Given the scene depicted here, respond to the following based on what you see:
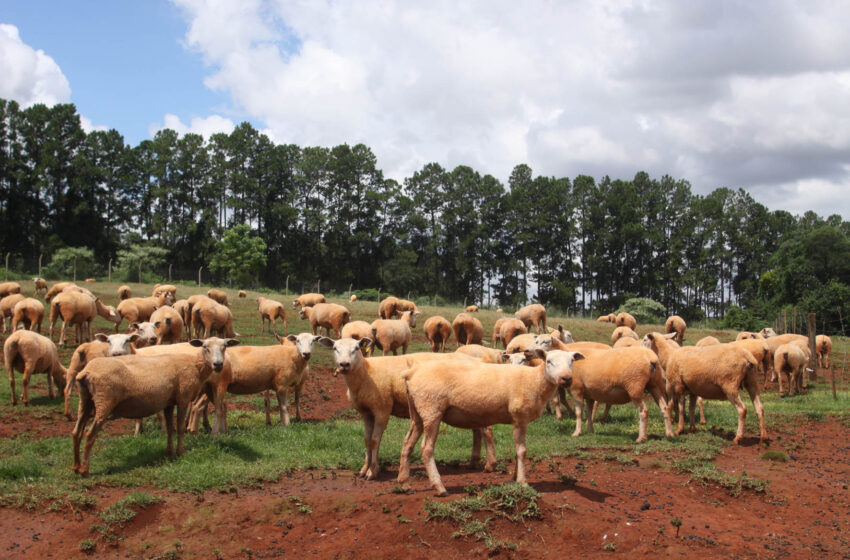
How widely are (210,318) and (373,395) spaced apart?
15.6 m

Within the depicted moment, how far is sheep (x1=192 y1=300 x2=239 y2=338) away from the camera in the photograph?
79.0 ft

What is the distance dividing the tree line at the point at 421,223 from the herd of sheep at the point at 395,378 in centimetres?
6276

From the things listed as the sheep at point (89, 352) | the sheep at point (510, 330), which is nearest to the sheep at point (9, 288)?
the sheep at point (89, 352)

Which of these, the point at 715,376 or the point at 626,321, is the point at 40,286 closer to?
the point at 626,321

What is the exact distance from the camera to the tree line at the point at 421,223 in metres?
81.6

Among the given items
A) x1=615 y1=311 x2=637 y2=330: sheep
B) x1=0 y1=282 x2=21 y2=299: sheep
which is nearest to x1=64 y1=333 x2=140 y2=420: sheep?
x1=0 y1=282 x2=21 y2=299: sheep

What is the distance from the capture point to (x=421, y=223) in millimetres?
90500

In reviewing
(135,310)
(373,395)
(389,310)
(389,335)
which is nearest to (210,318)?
(135,310)

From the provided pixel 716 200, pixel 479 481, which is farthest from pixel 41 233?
pixel 716 200

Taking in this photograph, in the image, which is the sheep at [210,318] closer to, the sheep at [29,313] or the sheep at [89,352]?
the sheep at [29,313]

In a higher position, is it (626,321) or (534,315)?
(534,315)

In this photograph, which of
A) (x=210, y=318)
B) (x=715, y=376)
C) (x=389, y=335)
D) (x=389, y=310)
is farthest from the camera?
(x=389, y=310)

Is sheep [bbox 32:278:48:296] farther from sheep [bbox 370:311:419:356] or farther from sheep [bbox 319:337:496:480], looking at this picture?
sheep [bbox 319:337:496:480]

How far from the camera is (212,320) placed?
24281 millimetres
